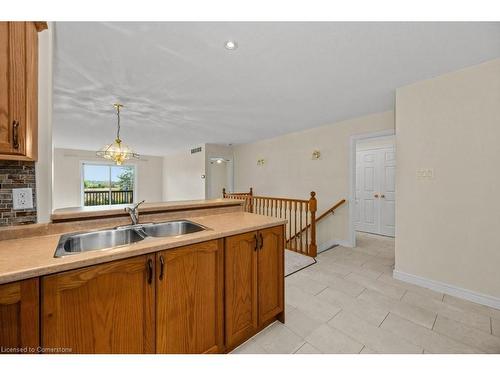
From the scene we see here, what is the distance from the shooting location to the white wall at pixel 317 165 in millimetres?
3898

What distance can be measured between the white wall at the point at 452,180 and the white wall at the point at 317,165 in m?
1.12

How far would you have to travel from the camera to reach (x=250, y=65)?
2.07 metres

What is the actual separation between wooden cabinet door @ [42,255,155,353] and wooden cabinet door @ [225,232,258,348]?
483 mm

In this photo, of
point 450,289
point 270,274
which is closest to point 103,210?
point 270,274

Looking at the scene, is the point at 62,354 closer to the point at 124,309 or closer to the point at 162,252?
the point at 124,309

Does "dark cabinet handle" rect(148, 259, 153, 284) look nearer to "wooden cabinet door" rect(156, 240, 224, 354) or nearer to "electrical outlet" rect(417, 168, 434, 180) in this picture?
"wooden cabinet door" rect(156, 240, 224, 354)

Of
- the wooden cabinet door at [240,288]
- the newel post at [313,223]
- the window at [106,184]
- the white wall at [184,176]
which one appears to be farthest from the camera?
the window at [106,184]

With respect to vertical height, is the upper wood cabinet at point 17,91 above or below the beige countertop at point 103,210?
above

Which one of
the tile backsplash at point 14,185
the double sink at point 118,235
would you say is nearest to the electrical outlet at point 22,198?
the tile backsplash at point 14,185

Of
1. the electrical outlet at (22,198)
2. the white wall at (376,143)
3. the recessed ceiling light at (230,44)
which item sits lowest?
the electrical outlet at (22,198)

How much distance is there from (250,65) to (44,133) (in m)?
1.78

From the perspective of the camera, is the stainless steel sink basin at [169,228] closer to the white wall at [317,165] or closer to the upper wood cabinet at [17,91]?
the upper wood cabinet at [17,91]

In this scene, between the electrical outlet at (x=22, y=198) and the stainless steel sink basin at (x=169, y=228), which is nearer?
the electrical outlet at (x=22, y=198)

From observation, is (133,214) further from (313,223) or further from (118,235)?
(313,223)
